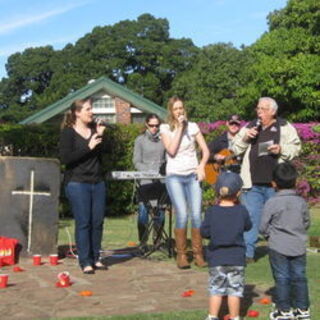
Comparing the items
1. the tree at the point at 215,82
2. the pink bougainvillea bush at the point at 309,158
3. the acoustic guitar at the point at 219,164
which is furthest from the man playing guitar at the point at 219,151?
the tree at the point at 215,82

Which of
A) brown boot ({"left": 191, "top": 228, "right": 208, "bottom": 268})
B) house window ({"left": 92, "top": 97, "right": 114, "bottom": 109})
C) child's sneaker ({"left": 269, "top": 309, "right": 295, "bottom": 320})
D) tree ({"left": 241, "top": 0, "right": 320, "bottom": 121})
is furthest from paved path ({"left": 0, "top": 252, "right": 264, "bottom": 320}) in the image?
house window ({"left": 92, "top": 97, "right": 114, "bottom": 109})

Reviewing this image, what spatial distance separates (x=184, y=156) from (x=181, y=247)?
3.43 feet

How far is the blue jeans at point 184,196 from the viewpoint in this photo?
7.43 m

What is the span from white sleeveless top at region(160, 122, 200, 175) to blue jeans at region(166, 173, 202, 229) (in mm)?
70

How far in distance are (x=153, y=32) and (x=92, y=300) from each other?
6831cm

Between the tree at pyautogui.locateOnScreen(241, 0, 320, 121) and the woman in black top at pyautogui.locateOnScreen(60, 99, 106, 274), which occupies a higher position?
the tree at pyautogui.locateOnScreen(241, 0, 320, 121)

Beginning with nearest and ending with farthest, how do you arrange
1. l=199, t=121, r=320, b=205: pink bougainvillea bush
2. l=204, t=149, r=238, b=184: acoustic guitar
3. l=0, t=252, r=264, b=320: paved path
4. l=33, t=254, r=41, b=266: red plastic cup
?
l=0, t=252, r=264, b=320: paved path, l=33, t=254, r=41, b=266: red plastic cup, l=204, t=149, r=238, b=184: acoustic guitar, l=199, t=121, r=320, b=205: pink bougainvillea bush

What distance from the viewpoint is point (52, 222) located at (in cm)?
824

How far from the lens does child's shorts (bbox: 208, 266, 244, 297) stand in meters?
5.12

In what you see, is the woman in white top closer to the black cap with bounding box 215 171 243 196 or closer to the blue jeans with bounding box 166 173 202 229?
the blue jeans with bounding box 166 173 202 229

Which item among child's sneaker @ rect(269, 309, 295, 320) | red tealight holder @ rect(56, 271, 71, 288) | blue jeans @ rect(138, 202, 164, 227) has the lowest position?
red tealight holder @ rect(56, 271, 71, 288)

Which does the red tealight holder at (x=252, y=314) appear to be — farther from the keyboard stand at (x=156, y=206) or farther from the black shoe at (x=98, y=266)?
the keyboard stand at (x=156, y=206)

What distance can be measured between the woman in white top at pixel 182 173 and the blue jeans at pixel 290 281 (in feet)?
7.66

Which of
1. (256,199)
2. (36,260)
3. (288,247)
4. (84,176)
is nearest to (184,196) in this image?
(256,199)
